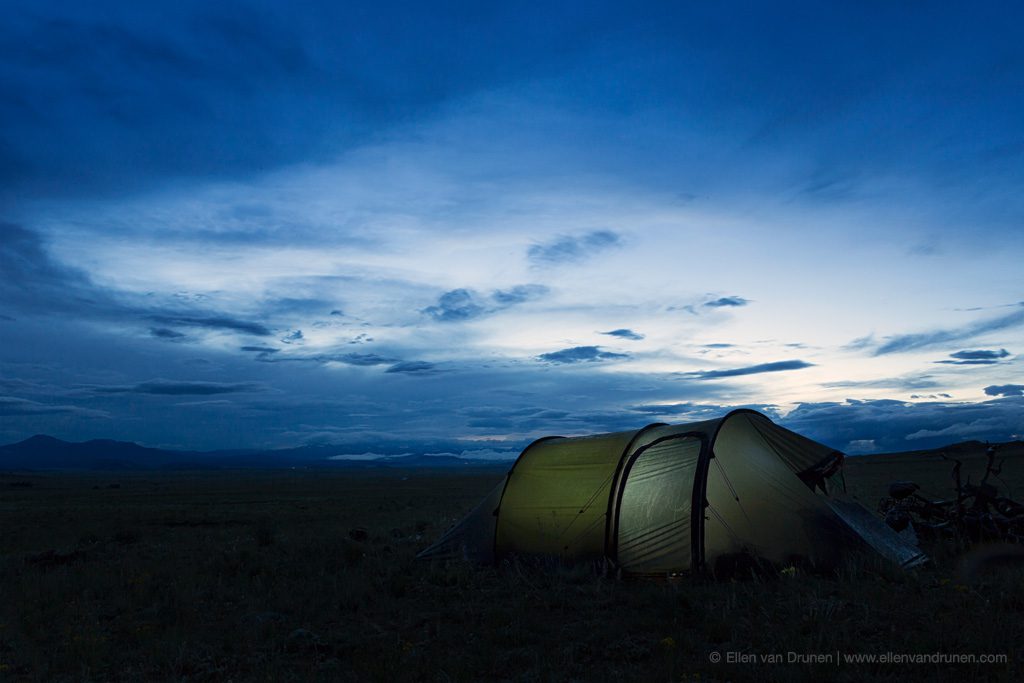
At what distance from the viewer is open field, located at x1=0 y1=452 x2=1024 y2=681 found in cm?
770

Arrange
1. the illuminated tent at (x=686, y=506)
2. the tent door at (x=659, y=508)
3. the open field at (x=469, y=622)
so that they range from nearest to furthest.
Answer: the open field at (x=469, y=622), the illuminated tent at (x=686, y=506), the tent door at (x=659, y=508)

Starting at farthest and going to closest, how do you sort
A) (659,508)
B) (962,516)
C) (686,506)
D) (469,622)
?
(962,516) < (659,508) < (686,506) < (469,622)

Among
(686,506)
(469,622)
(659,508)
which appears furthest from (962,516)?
(469,622)

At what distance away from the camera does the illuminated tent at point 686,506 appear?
37.8 feet

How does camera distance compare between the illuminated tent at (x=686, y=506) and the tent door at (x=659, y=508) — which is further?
the tent door at (x=659, y=508)

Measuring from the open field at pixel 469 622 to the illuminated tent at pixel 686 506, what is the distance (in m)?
0.59

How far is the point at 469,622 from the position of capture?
9891mm

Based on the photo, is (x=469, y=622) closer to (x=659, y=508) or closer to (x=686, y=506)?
(x=659, y=508)

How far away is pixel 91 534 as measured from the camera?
22.1 m

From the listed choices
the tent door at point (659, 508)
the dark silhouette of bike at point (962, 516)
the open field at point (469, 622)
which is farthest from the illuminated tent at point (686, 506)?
the dark silhouette of bike at point (962, 516)

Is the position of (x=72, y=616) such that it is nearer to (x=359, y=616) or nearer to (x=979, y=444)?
(x=359, y=616)

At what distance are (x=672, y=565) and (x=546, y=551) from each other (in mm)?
2571

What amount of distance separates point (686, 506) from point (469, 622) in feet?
13.4

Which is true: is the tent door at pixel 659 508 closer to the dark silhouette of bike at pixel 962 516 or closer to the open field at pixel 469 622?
the open field at pixel 469 622
